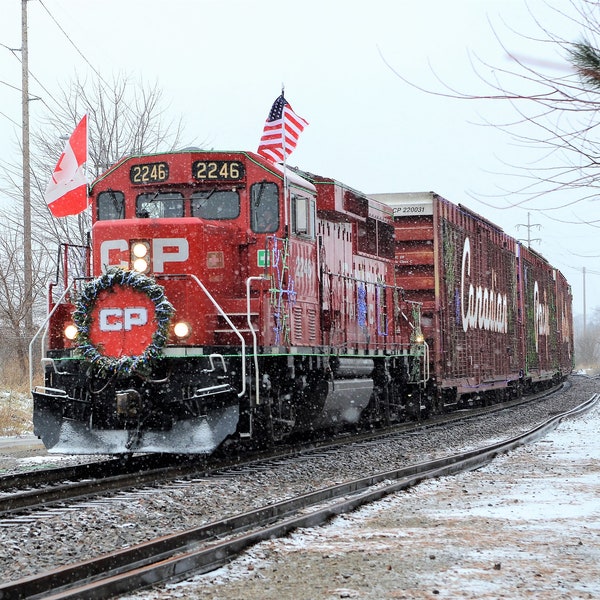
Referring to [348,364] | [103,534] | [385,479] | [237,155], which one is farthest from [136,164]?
[103,534]

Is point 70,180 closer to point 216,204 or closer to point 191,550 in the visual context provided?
point 216,204

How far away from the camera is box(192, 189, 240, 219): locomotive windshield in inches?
465

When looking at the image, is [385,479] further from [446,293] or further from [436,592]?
[446,293]

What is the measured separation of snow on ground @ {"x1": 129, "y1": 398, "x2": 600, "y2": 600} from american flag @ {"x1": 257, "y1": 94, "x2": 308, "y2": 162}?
20.7 ft

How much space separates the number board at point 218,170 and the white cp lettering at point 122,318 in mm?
1945

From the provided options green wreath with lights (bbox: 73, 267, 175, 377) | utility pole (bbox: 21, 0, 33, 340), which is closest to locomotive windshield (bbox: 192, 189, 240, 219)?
green wreath with lights (bbox: 73, 267, 175, 377)

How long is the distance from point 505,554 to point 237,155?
6863mm

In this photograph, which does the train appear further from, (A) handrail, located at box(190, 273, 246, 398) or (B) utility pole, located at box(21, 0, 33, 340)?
(B) utility pole, located at box(21, 0, 33, 340)

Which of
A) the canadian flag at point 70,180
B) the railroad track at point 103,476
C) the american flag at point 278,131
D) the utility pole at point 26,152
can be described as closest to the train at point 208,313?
the railroad track at point 103,476

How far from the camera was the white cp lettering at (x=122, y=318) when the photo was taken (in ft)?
35.6

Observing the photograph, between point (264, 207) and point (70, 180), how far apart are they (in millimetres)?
8155

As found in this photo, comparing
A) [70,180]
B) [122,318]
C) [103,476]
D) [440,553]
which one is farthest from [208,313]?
[70,180]

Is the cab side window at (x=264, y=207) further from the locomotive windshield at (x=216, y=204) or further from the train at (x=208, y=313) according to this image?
the locomotive windshield at (x=216, y=204)

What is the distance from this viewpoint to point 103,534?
7.02m
